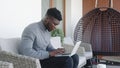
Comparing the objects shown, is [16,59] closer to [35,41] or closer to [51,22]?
[35,41]

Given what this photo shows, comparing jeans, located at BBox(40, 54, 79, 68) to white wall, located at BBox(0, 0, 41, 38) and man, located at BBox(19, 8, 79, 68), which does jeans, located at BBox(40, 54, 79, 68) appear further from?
white wall, located at BBox(0, 0, 41, 38)

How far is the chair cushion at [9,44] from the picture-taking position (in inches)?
112

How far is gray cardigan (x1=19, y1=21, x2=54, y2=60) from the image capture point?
2877mm

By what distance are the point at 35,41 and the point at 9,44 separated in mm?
307

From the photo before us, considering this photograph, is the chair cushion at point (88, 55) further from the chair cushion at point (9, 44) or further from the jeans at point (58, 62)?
the chair cushion at point (9, 44)

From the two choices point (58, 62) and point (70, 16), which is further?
point (70, 16)

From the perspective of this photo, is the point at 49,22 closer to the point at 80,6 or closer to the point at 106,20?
the point at 106,20

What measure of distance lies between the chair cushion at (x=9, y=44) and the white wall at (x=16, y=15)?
404 mm

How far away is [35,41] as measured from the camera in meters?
3.04

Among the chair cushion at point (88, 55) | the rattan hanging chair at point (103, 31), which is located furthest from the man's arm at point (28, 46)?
the chair cushion at point (88, 55)

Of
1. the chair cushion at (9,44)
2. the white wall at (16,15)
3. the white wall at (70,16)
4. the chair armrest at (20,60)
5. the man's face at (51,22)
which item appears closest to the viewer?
the chair armrest at (20,60)

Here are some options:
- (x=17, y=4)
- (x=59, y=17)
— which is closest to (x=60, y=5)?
(x=17, y=4)

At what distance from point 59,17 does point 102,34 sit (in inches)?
56.8

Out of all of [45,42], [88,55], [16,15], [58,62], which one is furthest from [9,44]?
[88,55]
